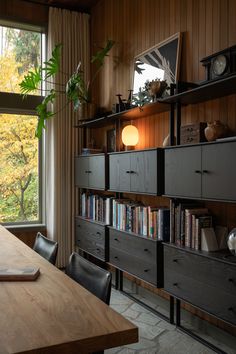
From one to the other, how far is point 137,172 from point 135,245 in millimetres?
662

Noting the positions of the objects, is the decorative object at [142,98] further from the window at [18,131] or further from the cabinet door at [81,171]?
the window at [18,131]

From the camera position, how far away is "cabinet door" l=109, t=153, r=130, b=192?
136 inches

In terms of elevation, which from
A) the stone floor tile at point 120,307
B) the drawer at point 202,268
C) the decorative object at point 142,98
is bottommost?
the stone floor tile at point 120,307

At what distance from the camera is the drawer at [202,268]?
7.44ft

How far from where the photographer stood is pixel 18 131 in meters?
4.75

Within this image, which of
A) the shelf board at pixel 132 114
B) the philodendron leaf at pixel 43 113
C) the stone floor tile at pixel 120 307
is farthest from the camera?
the philodendron leaf at pixel 43 113

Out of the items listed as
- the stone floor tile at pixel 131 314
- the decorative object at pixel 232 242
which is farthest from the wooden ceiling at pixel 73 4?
the stone floor tile at pixel 131 314

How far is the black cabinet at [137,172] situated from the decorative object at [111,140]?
1.44ft

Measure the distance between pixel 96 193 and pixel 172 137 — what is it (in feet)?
6.17

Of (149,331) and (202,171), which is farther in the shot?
(149,331)

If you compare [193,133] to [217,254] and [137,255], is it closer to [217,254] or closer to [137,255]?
[217,254]

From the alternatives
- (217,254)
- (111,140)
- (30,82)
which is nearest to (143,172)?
(217,254)

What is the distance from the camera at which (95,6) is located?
4816 millimetres

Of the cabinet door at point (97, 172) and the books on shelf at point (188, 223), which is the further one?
the cabinet door at point (97, 172)
